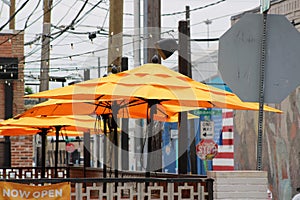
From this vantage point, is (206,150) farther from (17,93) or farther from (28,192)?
(28,192)

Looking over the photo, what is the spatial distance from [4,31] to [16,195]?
2150 cm

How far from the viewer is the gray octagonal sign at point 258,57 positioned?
7617mm

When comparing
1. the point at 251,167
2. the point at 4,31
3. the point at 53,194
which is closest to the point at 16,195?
the point at 53,194

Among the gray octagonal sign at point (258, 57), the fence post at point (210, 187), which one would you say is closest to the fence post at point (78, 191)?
the fence post at point (210, 187)

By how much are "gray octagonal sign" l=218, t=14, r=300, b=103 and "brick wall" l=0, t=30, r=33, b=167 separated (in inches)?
879

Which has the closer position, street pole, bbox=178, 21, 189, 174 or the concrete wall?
the concrete wall

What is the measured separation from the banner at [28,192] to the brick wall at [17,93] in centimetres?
2078

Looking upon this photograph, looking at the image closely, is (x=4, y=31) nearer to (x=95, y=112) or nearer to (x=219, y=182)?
(x=95, y=112)

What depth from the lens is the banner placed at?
870 centimetres

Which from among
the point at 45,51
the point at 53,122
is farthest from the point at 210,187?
the point at 45,51

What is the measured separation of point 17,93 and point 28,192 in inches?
834

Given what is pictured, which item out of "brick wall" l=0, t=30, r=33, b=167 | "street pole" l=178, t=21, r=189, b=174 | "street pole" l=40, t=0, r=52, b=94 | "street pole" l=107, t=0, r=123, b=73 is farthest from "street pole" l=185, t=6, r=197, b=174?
"brick wall" l=0, t=30, r=33, b=167

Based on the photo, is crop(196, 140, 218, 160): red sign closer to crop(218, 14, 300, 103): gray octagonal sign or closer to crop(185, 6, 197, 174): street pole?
crop(185, 6, 197, 174): street pole

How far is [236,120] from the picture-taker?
26.6 meters
